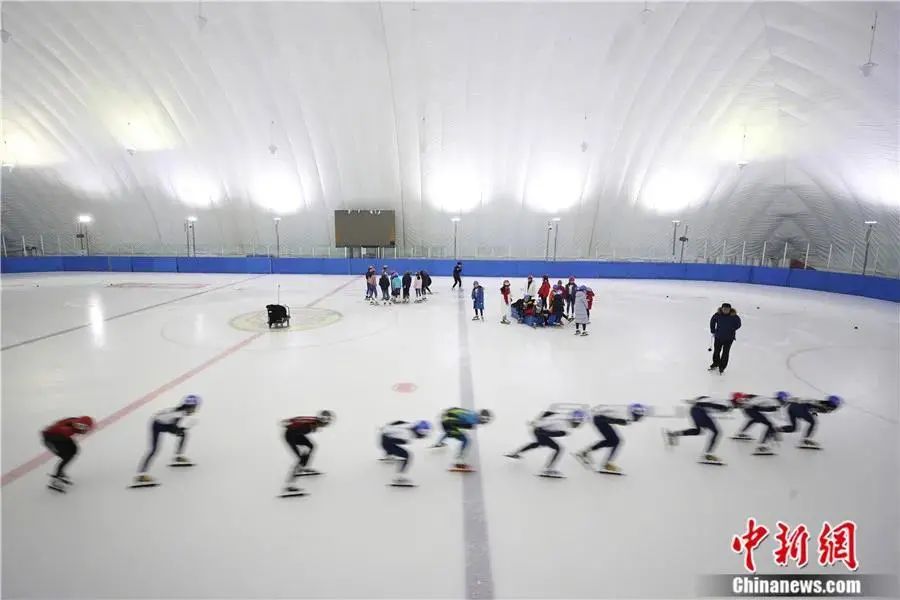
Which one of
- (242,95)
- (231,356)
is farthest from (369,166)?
(231,356)

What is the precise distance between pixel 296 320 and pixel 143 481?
873 cm

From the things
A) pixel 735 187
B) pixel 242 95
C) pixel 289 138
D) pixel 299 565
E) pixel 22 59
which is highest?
pixel 22 59

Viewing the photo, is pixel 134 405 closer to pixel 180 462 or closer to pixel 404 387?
pixel 180 462

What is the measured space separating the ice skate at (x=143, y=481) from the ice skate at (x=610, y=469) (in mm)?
5040

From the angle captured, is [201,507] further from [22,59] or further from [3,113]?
[3,113]

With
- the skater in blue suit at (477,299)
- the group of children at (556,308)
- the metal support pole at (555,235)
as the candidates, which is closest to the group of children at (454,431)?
the group of children at (556,308)

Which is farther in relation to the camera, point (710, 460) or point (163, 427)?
point (710, 460)

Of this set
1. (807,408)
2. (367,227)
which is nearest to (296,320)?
(807,408)

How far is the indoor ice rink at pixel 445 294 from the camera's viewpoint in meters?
4.02

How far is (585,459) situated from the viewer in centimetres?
526

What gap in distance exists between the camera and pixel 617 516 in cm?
429

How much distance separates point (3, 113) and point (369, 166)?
22980 mm

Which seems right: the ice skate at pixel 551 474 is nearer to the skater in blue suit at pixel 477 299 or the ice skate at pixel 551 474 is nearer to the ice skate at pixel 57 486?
the ice skate at pixel 57 486

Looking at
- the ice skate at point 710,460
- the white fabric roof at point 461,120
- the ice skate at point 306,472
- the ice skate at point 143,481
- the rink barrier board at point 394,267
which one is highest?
the white fabric roof at point 461,120
